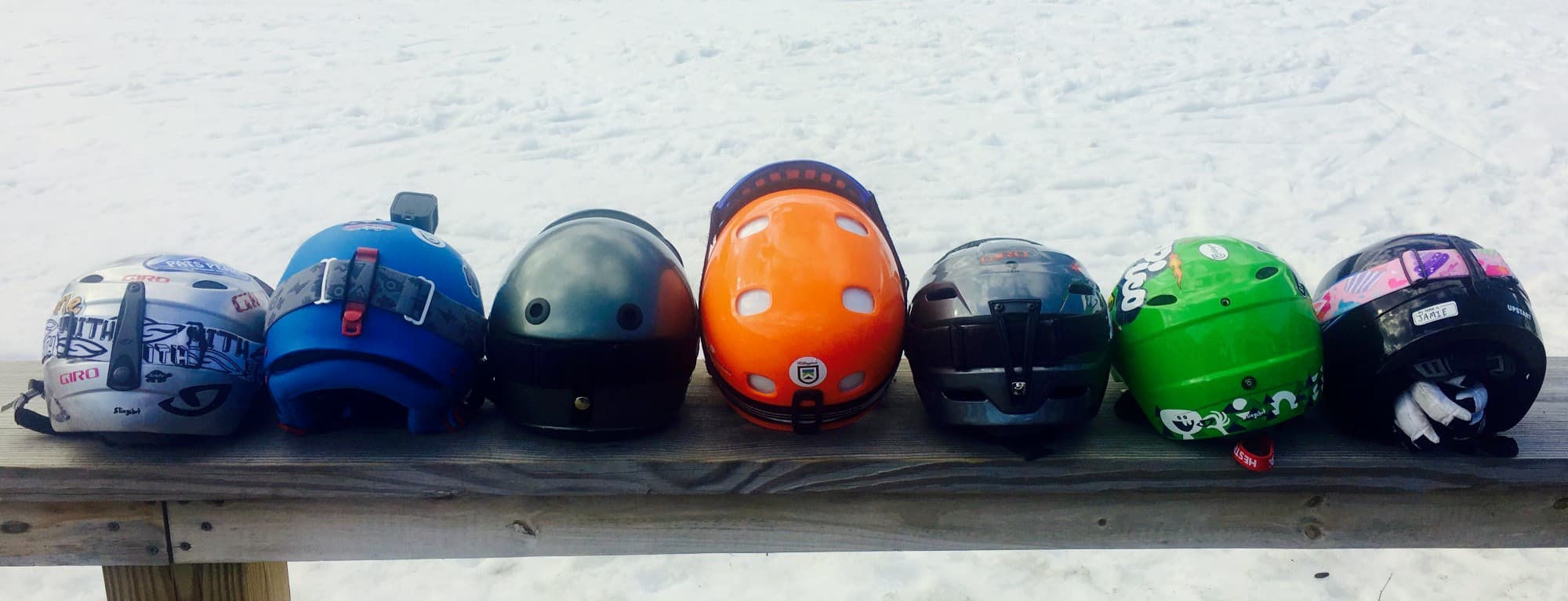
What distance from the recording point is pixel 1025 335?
90.8 inches

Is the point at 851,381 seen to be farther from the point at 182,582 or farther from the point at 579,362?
the point at 182,582

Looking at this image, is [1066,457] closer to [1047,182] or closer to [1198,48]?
[1047,182]

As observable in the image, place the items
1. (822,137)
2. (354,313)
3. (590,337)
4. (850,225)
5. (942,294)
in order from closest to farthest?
(354,313)
(590,337)
(942,294)
(850,225)
(822,137)

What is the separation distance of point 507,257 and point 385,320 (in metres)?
5.07

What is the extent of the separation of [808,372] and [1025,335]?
19.4 inches

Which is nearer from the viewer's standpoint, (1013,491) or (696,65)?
(1013,491)

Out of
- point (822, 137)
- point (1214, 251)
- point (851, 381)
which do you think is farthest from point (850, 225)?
point (822, 137)

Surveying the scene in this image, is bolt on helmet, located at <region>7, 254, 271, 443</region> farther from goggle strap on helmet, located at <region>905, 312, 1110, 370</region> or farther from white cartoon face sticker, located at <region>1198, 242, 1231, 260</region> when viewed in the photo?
white cartoon face sticker, located at <region>1198, 242, 1231, 260</region>

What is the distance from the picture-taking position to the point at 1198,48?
434 inches

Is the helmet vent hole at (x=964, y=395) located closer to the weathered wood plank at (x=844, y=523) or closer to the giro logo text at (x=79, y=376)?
the weathered wood plank at (x=844, y=523)

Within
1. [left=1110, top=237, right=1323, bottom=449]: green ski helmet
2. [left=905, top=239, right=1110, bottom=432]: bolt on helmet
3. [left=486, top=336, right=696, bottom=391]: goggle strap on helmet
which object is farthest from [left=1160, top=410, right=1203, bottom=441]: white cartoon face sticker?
[left=486, top=336, right=696, bottom=391]: goggle strap on helmet

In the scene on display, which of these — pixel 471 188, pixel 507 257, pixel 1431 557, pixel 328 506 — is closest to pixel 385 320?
pixel 328 506

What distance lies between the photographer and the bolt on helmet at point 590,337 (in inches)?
90.5

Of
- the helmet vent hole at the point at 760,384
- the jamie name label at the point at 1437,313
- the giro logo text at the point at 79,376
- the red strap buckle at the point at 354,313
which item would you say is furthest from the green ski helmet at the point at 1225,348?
the giro logo text at the point at 79,376
